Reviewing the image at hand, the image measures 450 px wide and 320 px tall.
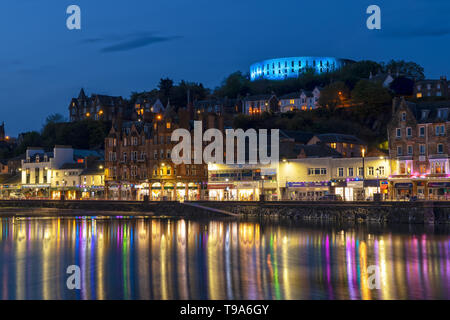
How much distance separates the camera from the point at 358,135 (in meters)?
116

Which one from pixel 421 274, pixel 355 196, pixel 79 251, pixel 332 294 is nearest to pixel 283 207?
pixel 355 196

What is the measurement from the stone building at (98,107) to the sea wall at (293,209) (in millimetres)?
67051

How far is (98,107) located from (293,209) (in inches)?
4259

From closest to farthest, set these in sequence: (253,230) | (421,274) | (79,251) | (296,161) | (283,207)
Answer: (421,274) → (79,251) → (253,230) → (283,207) → (296,161)

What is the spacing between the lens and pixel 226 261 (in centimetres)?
4150

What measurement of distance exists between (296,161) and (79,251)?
1742 inches

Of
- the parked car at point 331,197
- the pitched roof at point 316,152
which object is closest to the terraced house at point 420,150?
the parked car at point 331,197

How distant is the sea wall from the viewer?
63.1 meters

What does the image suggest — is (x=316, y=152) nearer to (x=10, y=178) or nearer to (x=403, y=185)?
(x=403, y=185)

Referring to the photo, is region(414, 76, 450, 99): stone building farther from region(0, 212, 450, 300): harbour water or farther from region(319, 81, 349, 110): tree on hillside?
region(0, 212, 450, 300): harbour water

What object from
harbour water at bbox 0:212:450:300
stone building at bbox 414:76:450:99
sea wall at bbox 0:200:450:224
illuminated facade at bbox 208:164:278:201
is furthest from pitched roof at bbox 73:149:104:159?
stone building at bbox 414:76:450:99

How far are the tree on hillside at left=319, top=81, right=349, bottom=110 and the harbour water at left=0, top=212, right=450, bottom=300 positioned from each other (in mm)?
72368

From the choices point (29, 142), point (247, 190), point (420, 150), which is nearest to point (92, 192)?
point (247, 190)

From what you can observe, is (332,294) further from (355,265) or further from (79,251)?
(79,251)
